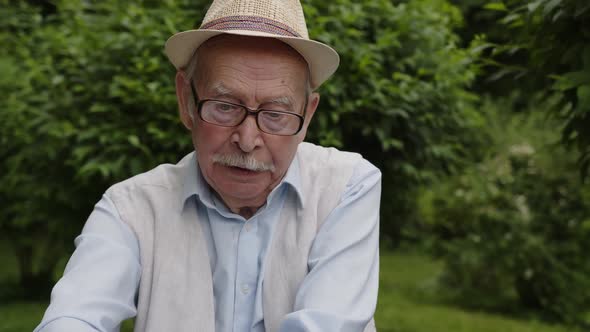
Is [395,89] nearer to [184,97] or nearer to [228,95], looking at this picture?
[184,97]

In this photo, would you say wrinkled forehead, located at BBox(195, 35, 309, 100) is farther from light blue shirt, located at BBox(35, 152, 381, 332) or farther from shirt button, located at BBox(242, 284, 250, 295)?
shirt button, located at BBox(242, 284, 250, 295)

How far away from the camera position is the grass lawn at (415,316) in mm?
7188

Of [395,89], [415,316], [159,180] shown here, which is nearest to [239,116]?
[159,180]

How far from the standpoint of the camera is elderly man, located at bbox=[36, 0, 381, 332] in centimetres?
234

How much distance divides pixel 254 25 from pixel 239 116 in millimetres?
275

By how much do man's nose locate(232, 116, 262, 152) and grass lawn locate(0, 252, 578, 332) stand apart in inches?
157

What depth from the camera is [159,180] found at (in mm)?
2615

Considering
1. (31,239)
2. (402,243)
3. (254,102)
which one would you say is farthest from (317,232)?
(402,243)

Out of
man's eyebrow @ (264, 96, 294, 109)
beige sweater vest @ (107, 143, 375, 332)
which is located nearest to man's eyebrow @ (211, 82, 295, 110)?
man's eyebrow @ (264, 96, 294, 109)

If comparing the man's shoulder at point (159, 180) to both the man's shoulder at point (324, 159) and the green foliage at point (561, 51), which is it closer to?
the man's shoulder at point (324, 159)

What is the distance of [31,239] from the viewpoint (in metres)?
8.25

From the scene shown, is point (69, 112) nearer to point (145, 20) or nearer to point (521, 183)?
point (145, 20)

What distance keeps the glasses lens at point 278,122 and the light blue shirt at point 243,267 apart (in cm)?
18

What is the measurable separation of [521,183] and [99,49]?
16.9 ft
